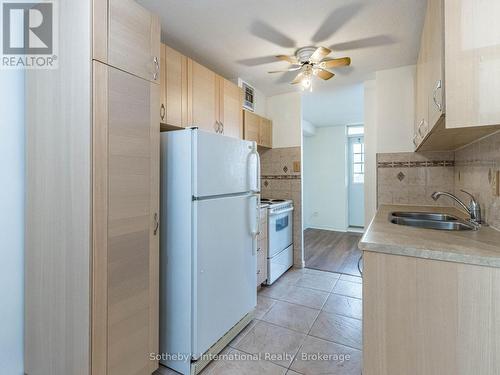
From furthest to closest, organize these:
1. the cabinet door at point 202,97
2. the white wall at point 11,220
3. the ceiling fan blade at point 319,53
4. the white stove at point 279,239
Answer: the white stove at point 279,239
the cabinet door at point 202,97
the ceiling fan blade at point 319,53
the white wall at point 11,220

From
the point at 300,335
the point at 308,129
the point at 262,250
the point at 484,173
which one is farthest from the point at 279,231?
the point at 308,129

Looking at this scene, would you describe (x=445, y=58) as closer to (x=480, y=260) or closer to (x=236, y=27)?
(x=480, y=260)

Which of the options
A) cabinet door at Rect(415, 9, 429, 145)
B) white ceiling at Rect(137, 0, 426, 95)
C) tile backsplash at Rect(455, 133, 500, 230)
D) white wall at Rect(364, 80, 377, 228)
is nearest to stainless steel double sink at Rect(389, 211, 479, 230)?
tile backsplash at Rect(455, 133, 500, 230)

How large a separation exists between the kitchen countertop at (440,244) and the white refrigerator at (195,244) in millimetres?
955

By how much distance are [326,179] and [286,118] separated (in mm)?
2718

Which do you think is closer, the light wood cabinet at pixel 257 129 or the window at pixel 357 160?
the light wood cabinet at pixel 257 129

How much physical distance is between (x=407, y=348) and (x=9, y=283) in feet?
6.78

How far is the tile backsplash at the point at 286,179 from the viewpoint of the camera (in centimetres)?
346

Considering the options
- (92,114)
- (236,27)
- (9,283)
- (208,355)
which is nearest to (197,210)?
(92,114)

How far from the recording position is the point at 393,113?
9.28 feet

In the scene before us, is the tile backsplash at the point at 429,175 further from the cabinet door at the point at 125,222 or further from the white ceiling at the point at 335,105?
the cabinet door at the point at 125,222

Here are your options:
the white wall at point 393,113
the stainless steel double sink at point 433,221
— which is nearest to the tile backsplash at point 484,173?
the stainless steel double sink at point 433,221

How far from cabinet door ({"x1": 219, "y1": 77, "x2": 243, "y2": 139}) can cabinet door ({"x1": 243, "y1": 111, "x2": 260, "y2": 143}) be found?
0.08 m

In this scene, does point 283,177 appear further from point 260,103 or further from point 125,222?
point 125,222
